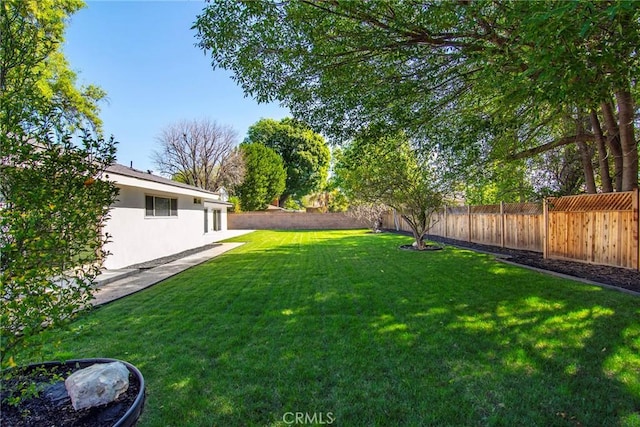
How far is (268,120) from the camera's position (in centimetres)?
3384

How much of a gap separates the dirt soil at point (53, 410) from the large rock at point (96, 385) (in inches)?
1.9

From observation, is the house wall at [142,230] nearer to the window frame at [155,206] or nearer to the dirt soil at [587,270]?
the window frame at [155,206]

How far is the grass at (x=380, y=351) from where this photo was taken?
93.6 inches

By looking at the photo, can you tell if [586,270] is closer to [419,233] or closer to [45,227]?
[419,233]

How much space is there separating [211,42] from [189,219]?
10364 millimetres

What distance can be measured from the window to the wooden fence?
11.9 m

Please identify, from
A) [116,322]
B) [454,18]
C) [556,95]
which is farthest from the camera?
[116,322]

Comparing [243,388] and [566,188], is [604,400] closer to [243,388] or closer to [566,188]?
[243,388]

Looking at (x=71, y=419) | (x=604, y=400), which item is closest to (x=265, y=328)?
(x=71, y=419)

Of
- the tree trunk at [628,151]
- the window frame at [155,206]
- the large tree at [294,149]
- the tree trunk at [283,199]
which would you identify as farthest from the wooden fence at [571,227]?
the tree trunk at [283,199]

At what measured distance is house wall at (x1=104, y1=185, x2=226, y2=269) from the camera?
8.52m

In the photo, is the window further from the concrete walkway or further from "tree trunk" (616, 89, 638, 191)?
"tree trunk" (616, 89, 638, 191)

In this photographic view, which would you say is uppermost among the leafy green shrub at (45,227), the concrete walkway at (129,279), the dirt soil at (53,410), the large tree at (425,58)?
the large tree at (425,58)

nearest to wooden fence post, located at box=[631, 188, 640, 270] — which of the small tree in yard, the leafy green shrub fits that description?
the small tree in yard
